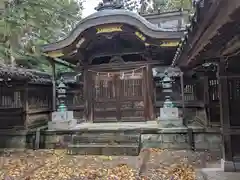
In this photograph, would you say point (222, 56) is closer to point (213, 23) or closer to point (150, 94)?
point (213, 23)

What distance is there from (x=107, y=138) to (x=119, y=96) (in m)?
2.61

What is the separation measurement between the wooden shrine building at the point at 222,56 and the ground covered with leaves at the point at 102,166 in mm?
1057

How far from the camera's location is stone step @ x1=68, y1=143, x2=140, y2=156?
6.90 metres

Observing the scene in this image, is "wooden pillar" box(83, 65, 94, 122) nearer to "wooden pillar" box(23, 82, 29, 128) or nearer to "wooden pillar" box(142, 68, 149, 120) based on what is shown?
"wooden pillar" box(142, 68, 149, 120)

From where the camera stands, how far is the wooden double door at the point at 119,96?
969 centimetres

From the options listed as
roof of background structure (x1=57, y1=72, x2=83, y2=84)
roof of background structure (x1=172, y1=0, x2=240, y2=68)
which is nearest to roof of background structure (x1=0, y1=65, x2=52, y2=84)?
roof of background structure (x1=57, y1=72, x2=83, y2=84)

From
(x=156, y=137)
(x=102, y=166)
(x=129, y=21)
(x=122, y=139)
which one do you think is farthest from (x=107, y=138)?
(x=129, y=21)

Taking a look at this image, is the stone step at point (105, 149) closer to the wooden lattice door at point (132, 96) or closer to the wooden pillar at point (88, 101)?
the wooden lattice door at point (132, 96)

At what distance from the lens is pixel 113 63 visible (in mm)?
9938

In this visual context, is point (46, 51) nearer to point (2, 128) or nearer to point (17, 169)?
point (2, 128)

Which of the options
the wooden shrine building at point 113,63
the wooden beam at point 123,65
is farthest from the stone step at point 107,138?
the wooden beam at point 123,65

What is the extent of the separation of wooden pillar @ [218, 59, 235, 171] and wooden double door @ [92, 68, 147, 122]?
4712mm

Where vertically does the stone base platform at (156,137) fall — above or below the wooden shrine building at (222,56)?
below

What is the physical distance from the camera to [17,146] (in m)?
8.20
